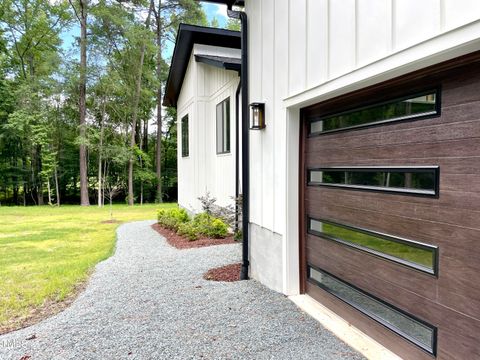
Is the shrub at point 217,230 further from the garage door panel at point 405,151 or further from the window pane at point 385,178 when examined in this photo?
the garage door panel at point 405,151

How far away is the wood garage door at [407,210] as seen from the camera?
2.04m

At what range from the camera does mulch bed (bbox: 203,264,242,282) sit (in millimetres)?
4747

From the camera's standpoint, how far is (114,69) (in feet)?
63.3

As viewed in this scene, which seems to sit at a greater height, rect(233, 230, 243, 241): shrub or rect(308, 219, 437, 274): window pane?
rect(308, 219, 437, 274): window pane

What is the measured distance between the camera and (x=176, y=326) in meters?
3.27

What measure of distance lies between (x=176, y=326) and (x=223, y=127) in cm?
588

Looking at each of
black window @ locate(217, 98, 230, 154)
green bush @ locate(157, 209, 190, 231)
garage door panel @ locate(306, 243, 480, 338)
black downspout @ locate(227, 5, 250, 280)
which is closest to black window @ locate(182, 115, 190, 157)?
green bush @ locate(157, 209, 190, 231)

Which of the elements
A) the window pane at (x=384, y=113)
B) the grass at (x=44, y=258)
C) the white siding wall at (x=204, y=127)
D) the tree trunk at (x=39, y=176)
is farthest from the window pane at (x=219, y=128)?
the tree trunk at (x=39, y=176)

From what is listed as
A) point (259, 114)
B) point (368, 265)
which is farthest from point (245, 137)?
point (368, 265)

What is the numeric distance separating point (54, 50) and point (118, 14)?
5.30 m

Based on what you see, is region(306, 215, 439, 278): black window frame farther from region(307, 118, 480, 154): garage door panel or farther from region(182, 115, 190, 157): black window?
region(182, 115, 190, 157): black window

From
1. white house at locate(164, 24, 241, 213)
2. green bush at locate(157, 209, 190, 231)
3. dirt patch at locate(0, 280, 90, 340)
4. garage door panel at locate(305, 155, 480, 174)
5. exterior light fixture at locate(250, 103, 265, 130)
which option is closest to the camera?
garage door panel at locate(305, 155, 480, 174)

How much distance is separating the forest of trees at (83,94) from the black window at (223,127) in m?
11.8

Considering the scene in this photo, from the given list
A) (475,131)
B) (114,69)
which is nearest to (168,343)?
(475,131)
